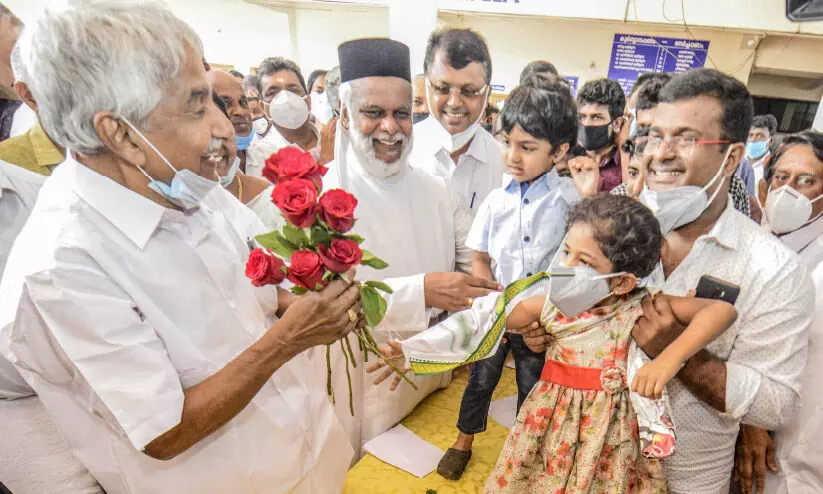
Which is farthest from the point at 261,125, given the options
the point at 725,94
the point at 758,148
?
the point at 758,148

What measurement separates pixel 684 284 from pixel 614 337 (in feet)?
1.07

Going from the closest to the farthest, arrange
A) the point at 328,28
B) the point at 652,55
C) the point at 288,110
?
the point at 288,110
the point at 652,55
the point at 328,28

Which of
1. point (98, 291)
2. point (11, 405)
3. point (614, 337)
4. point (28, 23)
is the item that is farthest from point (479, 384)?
point (28, 23)

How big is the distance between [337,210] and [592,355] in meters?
1.13

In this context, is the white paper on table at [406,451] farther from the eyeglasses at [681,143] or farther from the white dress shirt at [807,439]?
the eyeglasses at [681,143]

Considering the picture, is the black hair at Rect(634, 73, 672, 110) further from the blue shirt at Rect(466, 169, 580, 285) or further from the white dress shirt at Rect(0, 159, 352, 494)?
the white dress shirt at Rect(0, 159, 352, 494)

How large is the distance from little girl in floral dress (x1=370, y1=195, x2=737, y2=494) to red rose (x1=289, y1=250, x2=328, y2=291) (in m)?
0.62

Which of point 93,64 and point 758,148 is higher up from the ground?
point 93,64

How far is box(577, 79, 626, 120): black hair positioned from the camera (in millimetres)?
3540

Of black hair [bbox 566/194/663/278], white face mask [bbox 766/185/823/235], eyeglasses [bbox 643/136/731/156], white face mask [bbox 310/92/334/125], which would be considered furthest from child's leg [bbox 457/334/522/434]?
white face mask [bbox 310/92/334/125]

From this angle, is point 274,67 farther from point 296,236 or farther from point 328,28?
point 328,28

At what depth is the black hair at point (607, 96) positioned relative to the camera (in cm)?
354

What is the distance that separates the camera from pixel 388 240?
7.55 ft

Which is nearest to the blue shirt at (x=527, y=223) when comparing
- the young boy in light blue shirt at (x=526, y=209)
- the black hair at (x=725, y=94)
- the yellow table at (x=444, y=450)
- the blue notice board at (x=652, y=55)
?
the young boy in light blue shirt at (x=526, y=209)
